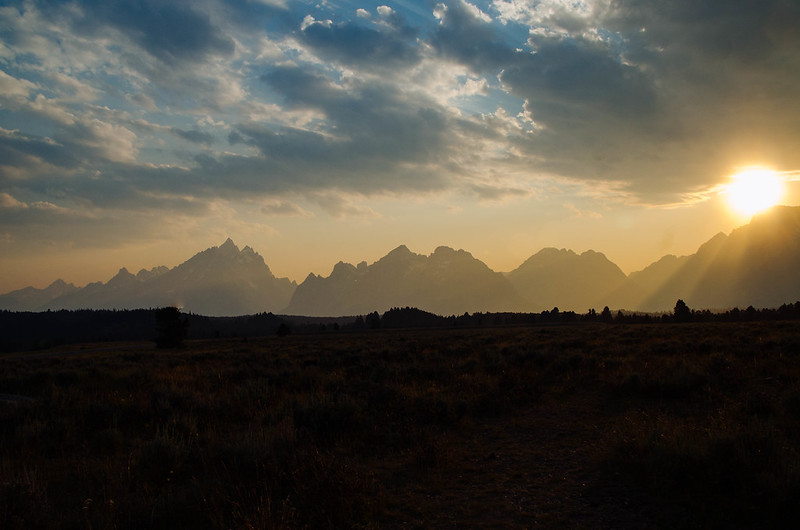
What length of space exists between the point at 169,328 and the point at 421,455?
56.1 m

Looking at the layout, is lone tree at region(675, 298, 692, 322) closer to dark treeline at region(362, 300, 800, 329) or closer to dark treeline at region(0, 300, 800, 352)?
dark treeline at region(362, 300, 800, 329)

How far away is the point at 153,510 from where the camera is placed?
4930 mm

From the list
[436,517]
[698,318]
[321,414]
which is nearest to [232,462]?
[321,414]

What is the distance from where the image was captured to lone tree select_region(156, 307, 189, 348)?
5378cm

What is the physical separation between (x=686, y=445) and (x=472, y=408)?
17.4 ft

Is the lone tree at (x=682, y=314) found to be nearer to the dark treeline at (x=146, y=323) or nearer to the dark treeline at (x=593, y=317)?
the dark treeline at (x=593, y=317)

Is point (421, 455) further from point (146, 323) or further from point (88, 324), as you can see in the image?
point (88, 324)

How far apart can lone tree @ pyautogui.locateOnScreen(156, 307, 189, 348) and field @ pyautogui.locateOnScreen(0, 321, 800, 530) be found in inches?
1802

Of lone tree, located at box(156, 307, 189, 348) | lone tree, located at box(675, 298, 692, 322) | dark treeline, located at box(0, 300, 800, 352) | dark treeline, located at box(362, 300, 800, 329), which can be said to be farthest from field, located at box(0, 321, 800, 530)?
dark treeline, located at box(0, 300, 800, 352)

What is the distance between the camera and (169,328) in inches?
2115

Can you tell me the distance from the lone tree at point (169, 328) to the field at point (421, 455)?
4576 cm

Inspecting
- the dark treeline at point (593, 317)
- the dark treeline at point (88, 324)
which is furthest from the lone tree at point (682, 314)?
the dark treeline at point (88, 324)

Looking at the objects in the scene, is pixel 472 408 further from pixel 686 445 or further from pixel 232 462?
pixel 232 462

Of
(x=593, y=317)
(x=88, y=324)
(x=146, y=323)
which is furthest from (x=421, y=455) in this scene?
(x=88, y=324)
